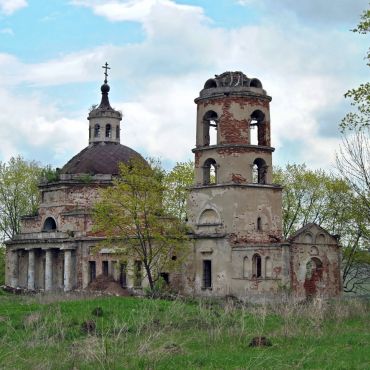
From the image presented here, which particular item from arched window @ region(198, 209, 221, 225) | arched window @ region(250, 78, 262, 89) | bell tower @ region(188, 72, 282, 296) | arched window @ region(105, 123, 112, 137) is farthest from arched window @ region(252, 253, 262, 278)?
arched window @ region(105, 123, 112, 137)

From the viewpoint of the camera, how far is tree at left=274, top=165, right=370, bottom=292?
37.7m

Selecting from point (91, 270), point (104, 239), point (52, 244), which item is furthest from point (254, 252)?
point (52, 244)

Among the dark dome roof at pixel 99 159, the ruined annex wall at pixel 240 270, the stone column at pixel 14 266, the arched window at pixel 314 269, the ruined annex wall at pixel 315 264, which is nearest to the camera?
the ruined annex wall at pixel 240 270

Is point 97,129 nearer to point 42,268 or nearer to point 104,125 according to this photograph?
point 104,125

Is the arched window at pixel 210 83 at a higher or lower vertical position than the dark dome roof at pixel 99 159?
higher

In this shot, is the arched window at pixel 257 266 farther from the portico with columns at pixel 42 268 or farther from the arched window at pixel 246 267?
the portico with columns at pixel 42 268

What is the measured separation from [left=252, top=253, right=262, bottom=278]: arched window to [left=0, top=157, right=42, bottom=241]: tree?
2072cm

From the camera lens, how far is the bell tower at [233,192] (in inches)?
1203

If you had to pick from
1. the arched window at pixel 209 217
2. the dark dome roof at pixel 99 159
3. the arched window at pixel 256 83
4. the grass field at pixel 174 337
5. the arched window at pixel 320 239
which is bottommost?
the grass field at pixel 174 337

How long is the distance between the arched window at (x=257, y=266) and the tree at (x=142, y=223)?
3332 mm

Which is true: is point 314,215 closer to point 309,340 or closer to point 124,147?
point 124,147

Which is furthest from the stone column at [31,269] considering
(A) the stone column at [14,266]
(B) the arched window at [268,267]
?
(B) the arched window at [268,267]

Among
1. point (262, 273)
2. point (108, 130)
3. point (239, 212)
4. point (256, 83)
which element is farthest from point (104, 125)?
point (262, 273)

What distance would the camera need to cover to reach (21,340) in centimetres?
1512
